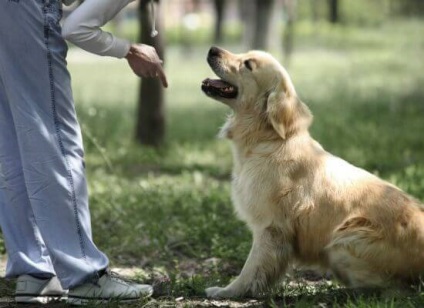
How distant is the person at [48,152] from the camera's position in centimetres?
392

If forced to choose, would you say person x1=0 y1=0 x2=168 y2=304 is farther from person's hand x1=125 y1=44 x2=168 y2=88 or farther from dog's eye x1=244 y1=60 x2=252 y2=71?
dog's eye x1=244 y1=60 x2=252 y2=71

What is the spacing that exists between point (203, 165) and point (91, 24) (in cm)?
520

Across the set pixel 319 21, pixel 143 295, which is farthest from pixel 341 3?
pixel 143 295

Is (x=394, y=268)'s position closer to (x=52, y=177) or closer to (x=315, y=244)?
(x=315, y=244)

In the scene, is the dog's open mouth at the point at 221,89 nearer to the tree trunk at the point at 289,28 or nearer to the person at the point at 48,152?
the person at the point at 48,152

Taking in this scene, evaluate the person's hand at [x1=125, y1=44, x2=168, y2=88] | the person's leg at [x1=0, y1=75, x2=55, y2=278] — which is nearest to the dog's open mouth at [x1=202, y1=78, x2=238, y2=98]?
the person's hand at [x1=125, y1=44, x2=168, y2=88]

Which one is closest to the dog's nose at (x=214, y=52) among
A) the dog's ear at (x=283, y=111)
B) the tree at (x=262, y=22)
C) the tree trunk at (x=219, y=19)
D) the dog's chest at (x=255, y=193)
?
the dog's ear at (x=283, y=111)

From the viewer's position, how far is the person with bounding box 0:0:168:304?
392cm

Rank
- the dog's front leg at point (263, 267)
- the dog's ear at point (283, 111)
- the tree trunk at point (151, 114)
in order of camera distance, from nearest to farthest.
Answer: the dog's front leg at point (263, 267)
the dog's ear at point (283, 111)
the tree trunk at point (151, 114)

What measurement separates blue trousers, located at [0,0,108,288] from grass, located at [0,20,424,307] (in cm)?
48

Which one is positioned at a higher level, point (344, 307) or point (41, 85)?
point (41, 85)

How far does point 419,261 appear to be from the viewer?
427 centimetres

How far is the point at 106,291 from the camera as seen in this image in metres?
4.19

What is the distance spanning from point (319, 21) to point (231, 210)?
101ft
